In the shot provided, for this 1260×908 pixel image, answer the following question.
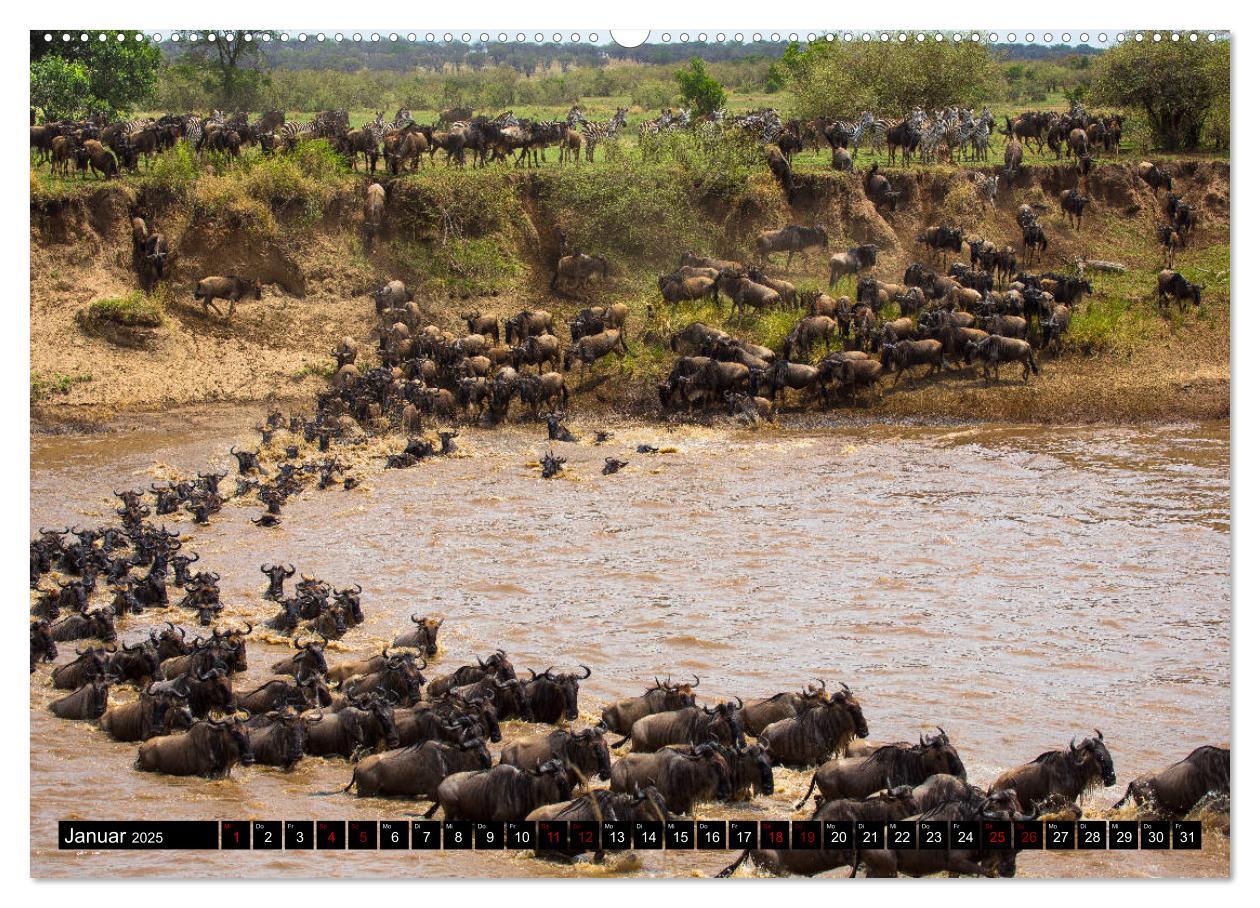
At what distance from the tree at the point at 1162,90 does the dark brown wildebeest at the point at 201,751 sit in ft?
55.3

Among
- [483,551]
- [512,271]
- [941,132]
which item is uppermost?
[941,132]

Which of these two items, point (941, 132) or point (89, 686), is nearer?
point (89, 686)

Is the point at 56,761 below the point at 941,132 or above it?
below

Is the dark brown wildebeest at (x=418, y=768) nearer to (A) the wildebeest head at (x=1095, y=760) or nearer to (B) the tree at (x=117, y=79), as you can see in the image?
(A) the wildebeest head at (x=1095, y=760)

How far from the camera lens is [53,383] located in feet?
83.8

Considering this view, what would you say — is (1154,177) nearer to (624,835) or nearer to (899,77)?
(899,77)

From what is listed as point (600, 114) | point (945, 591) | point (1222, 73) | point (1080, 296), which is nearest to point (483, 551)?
point (945, 591)

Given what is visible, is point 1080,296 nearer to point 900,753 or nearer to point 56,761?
point 900,753

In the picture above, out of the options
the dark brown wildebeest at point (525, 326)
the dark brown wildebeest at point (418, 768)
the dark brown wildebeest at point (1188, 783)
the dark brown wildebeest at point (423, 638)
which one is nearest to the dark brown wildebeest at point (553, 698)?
the dark brown wildebeest at point (418, 768)

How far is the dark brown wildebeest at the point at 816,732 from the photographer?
11992 mm

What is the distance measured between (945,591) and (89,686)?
8.93m

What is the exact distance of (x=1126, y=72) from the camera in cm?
2689

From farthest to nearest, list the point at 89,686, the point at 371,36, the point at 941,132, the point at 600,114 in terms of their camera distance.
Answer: the point at 600,114, the point at 941,132, the point at 89,686, the point at 371,36

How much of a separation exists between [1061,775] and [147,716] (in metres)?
7.26
